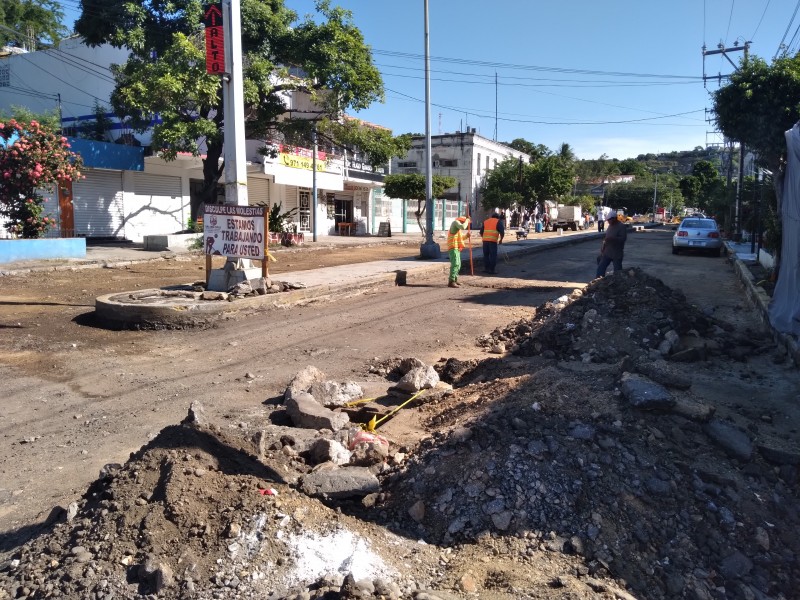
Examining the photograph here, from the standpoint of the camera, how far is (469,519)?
10.9ft

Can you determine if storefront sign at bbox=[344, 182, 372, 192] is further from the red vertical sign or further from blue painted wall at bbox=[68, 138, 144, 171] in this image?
the red vertical sign

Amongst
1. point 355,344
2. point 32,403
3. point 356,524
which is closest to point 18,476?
point 32,403

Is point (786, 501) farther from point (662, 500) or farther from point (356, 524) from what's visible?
point (356, 524)

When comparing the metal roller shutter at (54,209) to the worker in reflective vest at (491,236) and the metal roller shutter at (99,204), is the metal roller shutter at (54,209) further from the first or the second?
the worker in reflective vest at (491,236)

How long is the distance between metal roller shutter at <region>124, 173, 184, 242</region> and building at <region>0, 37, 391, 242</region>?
0.04 m

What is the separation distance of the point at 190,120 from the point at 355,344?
14394 millimetres

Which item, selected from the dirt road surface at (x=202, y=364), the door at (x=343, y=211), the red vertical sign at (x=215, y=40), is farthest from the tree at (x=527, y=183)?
the red vertical sign at (x=215, y=40)

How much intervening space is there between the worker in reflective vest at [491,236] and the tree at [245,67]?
7.62m

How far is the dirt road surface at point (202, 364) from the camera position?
475cm

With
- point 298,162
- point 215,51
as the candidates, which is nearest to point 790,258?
point 215,51

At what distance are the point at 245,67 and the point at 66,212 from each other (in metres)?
8.09

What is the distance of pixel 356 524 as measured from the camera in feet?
11.0

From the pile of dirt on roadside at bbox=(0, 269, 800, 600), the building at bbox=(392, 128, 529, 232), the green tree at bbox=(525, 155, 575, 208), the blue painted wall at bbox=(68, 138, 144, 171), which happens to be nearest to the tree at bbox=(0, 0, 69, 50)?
the blue painted wall at bbox=(68, 138, 144, 171)

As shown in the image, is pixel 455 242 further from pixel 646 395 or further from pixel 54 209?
pixel 54 209
